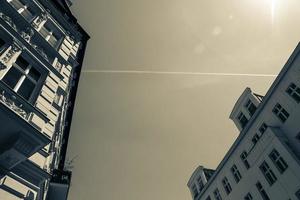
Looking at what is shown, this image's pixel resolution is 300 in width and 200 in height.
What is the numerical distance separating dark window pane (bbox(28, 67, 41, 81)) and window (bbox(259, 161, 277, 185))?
28671mm

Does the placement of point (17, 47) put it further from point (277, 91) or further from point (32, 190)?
point (277, 91)

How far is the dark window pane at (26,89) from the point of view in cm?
1053

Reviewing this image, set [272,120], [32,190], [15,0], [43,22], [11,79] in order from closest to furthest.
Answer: [32,190] < [11,79] < [15,0] < [43,22] < [272,120]

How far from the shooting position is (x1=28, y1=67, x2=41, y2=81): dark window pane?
1159 cm

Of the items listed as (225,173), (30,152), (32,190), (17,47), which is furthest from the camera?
(225,173)

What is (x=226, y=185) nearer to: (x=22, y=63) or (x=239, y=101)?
(x=239, y=101)

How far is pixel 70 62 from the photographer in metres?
15.7

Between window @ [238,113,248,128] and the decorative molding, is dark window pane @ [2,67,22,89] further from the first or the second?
window @ [238,113,248,128]

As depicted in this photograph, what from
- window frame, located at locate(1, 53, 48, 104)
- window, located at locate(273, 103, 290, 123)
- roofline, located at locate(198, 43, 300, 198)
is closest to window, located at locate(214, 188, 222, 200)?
roofline, located at locate(198, 43, 300, 198)

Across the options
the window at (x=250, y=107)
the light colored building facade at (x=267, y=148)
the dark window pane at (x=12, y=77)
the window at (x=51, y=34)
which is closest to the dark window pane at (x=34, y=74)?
the dark window pane at (x=12, y=77)

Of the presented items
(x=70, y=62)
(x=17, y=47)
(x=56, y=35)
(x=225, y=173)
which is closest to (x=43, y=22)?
(x=56, y=35)

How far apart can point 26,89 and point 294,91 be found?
29.6 metres

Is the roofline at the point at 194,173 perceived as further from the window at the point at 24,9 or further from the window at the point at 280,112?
the window at the point at 24,9

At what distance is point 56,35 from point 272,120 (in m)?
28.3
